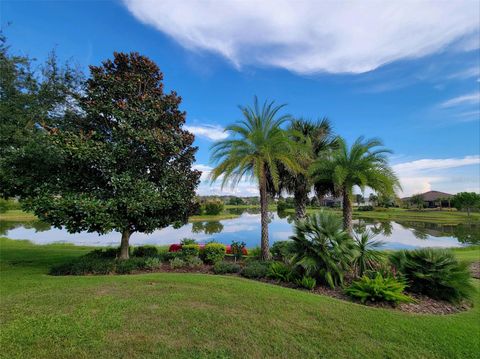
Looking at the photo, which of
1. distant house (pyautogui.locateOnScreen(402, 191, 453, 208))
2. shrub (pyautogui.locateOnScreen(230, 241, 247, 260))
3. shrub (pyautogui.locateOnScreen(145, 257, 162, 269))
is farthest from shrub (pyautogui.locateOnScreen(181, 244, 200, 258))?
distant house (pyautogui.locateOnScreen(402, 191, 453, 208))

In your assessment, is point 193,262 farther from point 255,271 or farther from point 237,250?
point 255,271

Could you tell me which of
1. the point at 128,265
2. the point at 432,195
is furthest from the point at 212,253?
the point at 432,195

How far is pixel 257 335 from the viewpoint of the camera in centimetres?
424

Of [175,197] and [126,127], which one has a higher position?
[126,127]

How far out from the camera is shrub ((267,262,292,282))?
7438mm

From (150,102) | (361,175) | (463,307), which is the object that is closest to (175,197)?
(150,102)

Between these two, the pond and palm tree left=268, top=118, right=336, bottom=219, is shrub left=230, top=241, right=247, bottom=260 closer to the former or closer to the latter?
palm tree left=268, top=118, right=336, bottom=219

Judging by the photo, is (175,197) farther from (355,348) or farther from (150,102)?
(355,348)

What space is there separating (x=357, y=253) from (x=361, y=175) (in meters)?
4.14

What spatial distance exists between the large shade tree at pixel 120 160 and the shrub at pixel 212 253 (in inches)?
57.7

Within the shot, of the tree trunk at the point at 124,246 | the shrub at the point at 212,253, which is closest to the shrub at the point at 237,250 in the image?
the shrub at the point at 212,253

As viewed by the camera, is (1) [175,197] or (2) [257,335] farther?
(1) [175,197]

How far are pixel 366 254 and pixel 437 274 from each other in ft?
5.07

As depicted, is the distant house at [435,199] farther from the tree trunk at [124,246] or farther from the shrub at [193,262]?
the tree trunk at [124,246]
